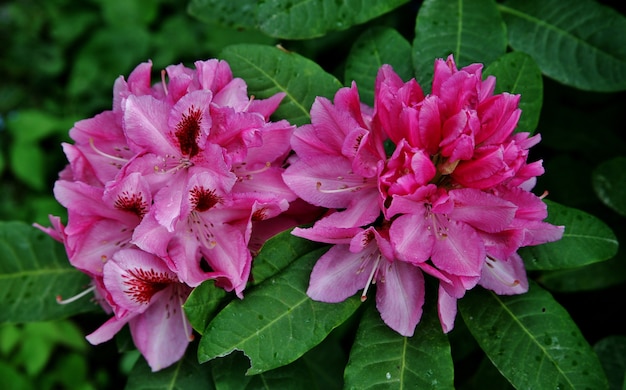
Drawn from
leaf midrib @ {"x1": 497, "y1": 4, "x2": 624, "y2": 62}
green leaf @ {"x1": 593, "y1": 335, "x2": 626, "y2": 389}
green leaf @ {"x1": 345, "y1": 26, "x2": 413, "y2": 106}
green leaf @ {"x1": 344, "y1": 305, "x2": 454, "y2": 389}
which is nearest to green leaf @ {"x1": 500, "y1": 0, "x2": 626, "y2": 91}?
leaf midrib @ {"x1": 497, "y1": 4, "x2": 624, "y2": 62}

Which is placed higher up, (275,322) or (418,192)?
(418,192)

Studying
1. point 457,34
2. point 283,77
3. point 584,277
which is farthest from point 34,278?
point 584,277

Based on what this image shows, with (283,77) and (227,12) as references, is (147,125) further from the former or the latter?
(227,12)

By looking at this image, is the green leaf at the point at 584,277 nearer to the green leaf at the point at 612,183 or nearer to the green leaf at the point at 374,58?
the green leaf at the point at 612,183

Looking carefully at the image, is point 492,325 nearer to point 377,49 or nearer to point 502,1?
point 377,49

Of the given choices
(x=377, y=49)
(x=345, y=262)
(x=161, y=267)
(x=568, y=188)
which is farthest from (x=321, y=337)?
(x=568, y=188)

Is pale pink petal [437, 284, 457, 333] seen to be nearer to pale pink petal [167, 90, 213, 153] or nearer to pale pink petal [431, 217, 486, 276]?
pale pink petal [431, 217, 486, 276]

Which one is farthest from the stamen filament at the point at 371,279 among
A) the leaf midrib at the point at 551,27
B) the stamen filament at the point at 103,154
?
the leaf midrib at the point at 551,27
